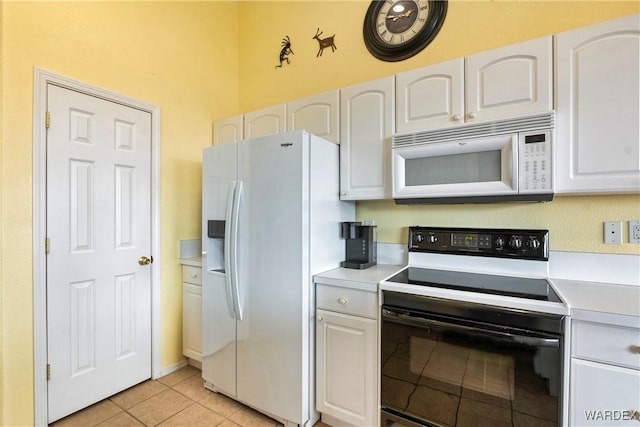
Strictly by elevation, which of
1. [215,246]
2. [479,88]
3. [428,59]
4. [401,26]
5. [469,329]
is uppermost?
[401,26]

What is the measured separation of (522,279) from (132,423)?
8.07 ft

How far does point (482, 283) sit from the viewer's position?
1508 millimetres

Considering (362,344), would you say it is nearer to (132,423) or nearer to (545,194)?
(545,194)

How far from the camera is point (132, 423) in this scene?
176 cm

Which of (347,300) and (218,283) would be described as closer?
(347,300)

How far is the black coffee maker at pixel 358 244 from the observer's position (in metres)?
1.98

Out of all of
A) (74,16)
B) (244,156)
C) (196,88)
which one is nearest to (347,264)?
(244,156)

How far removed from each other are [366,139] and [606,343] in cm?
151

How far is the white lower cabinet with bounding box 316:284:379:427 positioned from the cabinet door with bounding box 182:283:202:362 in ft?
3.63

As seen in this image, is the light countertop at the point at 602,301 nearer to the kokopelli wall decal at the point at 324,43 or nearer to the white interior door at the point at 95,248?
the kokopelli wall decal at the point at 324,43

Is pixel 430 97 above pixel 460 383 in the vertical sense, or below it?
above

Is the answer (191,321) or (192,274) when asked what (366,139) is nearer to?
(192,274)

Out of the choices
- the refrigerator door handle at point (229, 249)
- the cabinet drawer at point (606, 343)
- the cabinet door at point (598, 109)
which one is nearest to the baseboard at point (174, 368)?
the refrigerator door handle at point (229, 249)

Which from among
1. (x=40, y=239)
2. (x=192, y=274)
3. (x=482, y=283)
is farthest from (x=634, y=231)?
(x=40, y=239)
